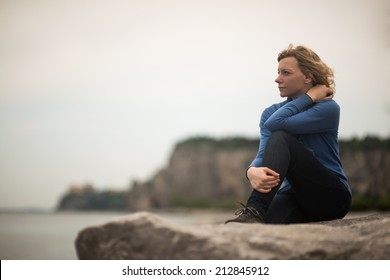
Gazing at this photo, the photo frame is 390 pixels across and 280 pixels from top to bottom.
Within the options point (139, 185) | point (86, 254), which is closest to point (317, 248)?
point (86, 254)

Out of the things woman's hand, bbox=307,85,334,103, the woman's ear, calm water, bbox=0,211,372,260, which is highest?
the woman's ear

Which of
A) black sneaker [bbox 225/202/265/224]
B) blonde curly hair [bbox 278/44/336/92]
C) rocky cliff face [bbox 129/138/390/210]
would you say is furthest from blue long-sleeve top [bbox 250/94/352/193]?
rocky cliff face [bbox 129/138/390/210]

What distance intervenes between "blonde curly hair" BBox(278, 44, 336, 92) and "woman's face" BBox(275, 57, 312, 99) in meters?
0.02

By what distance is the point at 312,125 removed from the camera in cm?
264

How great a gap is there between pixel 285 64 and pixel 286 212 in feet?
2.39

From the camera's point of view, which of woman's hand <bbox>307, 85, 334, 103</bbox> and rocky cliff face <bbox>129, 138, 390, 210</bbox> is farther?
rocky cliff face <bbox>129, 138, 390, 210</bbox>

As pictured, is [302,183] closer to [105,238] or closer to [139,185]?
[105,238]

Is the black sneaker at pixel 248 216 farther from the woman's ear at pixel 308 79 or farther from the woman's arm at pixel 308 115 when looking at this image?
the woman's ear at pixel 308 79

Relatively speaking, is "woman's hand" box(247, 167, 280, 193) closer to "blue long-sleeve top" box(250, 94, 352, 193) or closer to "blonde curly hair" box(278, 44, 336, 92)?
"blue long-sleeve top" box(250, 94, 352, 193)

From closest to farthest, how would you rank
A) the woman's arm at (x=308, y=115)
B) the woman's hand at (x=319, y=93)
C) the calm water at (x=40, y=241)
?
1. the woman's arm at (x=308, y=115)
2. the woman's hand at (x=319, y=93)
3. the calm water at (x=40, y=241)

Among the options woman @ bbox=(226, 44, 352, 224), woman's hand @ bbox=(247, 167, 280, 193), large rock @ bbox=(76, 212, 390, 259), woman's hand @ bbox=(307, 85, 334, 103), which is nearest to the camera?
large rock @ bbox=(76, 212, 390, 259)

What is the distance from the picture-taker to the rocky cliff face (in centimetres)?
5191

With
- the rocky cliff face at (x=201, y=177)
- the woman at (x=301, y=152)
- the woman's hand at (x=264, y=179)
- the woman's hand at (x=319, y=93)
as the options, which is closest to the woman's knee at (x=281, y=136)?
the woman at (x=301, y=152)

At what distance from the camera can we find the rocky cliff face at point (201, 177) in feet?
170
